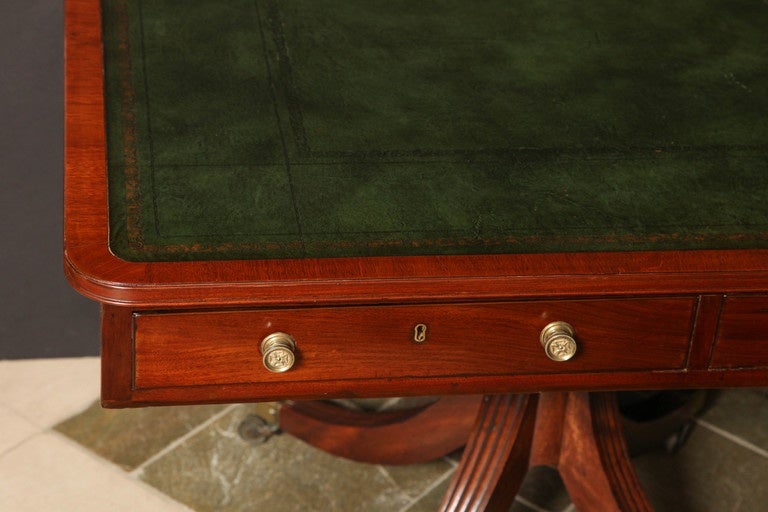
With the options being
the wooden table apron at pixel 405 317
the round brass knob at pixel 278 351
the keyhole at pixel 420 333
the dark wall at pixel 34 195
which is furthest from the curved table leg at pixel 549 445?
the dark wall at pixel 34 195

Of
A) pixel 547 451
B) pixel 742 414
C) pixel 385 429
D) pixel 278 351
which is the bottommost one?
pixel 742 414

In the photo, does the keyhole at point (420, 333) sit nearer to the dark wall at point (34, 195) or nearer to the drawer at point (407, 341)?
the drawer at point (407, 341)

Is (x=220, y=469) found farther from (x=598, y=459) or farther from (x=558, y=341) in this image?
(x=558, y=341)

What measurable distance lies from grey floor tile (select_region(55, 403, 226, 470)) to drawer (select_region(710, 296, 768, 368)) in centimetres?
134

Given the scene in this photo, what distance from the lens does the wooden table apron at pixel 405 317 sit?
4.78 feet

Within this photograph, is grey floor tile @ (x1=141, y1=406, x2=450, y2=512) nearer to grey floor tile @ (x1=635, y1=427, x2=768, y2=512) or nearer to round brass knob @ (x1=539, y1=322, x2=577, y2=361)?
grey floor tile @ (x1=635, y1=427, x2=768, y2=512)

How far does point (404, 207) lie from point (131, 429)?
48.4 inches

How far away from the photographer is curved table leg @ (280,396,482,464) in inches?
89.4

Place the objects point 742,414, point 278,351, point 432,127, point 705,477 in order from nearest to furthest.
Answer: point 278,351 → point 432,127 → point 705,477 → point 742,414

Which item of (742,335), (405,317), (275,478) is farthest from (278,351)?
(275,478)

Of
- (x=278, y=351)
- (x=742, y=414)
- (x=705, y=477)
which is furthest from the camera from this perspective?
(x=742, y=414)

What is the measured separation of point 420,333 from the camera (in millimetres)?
1560

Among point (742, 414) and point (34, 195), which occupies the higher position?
point (34, 195)

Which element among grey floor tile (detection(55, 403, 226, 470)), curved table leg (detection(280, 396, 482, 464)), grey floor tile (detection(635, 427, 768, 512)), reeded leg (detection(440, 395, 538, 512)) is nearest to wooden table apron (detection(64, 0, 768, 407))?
reeded leg (detection(440, 395, 538, 512))
